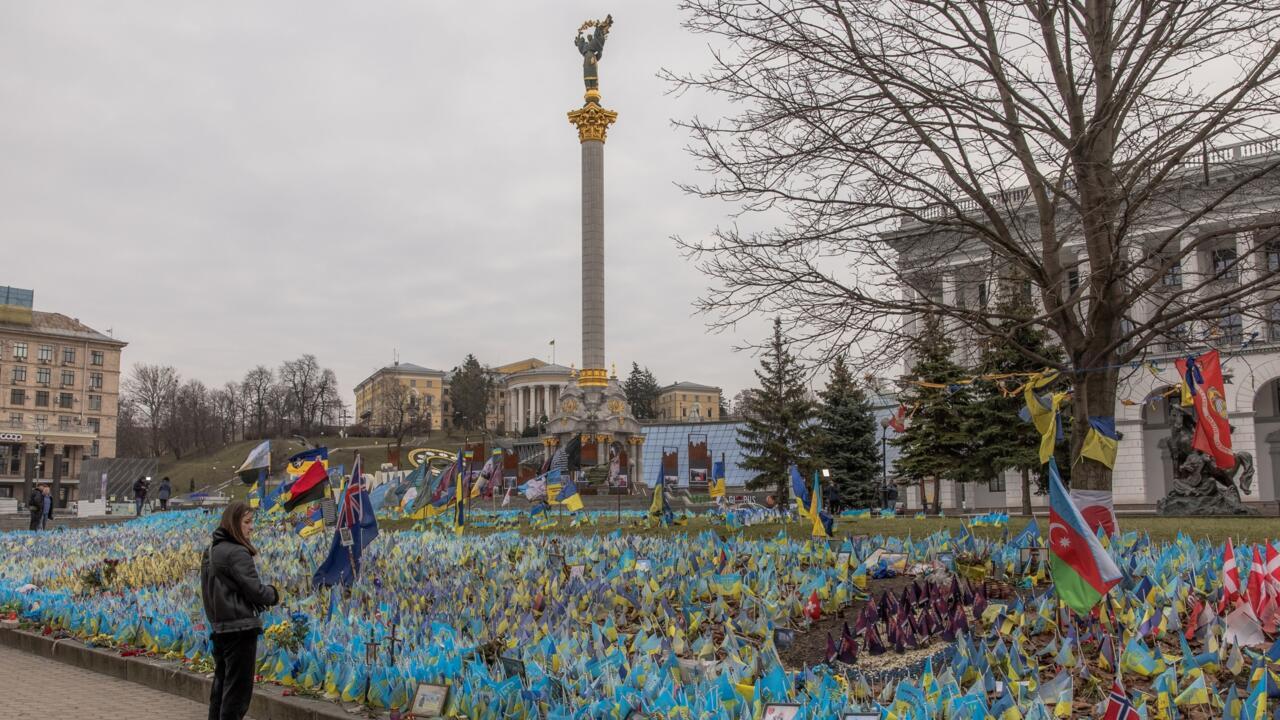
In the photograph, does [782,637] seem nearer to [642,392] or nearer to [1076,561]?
[1076,561]

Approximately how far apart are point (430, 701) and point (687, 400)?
155 metres

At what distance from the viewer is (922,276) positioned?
1158 cm

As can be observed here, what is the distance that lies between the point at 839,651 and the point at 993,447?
115 feet

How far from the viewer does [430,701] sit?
23.2ft

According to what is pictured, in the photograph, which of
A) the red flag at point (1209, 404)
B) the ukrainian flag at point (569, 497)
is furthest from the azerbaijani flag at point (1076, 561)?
the ukrainian flag at point (569, 497)

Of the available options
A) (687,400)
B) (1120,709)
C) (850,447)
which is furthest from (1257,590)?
(687,400)

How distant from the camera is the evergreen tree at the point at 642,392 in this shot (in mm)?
124750

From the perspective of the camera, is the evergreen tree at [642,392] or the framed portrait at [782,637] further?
the evergreen tree at [642,392]

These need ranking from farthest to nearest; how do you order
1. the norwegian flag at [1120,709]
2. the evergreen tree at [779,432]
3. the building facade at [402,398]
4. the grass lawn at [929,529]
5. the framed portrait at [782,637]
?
the building facade at [402,398] < the evergreen tree at [779,432] < the grass lawn at [929,529] < the framed portrait at [782,637] < the norwegian flag at [1120,709]

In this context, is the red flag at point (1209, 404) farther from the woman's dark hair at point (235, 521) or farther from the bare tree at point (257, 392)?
the bare tree at point (257, 392)

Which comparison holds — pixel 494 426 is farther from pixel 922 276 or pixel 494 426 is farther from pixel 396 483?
pixel 922 276

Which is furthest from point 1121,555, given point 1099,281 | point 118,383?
point 118,383

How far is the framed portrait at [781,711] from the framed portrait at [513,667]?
6.66ft

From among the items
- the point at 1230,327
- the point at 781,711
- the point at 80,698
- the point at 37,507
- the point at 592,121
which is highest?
the point at 592,121
